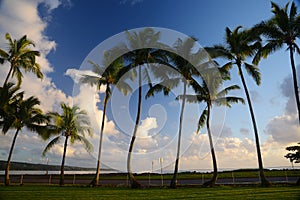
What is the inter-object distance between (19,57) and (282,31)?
66.1ft

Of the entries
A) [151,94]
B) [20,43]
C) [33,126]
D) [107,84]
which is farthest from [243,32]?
[33,126]

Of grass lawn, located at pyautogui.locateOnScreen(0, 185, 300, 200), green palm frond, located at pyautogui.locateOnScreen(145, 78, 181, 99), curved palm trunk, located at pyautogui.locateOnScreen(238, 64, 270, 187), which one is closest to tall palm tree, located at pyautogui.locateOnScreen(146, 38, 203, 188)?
green palm frond, located at pyautogui.locateOnScreen(145, 78, 181, 99)

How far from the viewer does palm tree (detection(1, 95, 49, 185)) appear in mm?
24953

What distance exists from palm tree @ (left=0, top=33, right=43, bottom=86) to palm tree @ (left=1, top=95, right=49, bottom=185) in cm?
326

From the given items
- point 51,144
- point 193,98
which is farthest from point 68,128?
point 193,98

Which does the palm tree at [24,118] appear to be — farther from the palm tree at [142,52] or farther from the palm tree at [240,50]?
the palm tree at [240,50]

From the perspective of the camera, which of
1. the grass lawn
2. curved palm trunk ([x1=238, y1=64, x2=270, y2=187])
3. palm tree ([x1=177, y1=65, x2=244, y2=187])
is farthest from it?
palm tree ([x1=177, y1=65, x2=244, y2=187])

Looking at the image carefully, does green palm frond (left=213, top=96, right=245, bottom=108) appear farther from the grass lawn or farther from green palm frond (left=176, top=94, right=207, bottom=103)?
the grass lawn

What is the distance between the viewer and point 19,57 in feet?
73.3

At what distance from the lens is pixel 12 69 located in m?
22.2

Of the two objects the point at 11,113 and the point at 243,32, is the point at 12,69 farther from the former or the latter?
the point at 243,32

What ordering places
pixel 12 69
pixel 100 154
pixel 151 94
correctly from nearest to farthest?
pixel 12 69 → pixel 151 94 → pixel 100 154

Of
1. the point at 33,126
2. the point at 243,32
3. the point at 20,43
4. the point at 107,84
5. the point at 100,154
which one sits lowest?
the point at 100,154

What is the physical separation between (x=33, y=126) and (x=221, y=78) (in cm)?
1762
